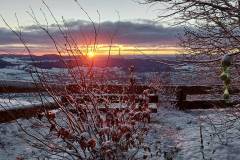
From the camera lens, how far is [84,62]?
657cm

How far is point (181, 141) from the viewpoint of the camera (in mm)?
9672

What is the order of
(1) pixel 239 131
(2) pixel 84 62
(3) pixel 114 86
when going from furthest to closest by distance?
(3) pixel 114 86 < (1) pixel 239 131 < (2) pixel 84 62

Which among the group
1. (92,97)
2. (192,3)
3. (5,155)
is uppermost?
(192,3)

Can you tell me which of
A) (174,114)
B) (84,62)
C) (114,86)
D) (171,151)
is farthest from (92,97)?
(174,114)

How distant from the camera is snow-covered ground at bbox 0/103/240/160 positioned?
28.0 ft

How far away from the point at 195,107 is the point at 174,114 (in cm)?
129

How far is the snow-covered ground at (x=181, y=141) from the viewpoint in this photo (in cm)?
855

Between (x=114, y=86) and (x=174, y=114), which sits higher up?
(x=114, y=86)

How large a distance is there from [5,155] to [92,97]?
10.2ft

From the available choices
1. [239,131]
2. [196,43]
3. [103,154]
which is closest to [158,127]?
[239,131]

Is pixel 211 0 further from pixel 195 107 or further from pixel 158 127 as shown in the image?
pixel 195 107

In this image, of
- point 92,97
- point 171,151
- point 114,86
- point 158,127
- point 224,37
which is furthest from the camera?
point 114,86

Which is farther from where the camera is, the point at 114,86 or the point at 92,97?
the point at 114,86

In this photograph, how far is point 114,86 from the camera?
13297mm
